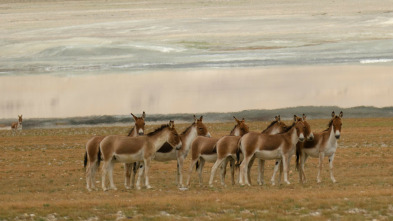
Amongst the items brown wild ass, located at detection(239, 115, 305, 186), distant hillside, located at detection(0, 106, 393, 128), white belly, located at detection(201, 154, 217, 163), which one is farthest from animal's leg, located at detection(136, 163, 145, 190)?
distant hillside, located at detection(0, 106, 393, 128)

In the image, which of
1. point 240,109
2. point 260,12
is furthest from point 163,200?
point 260,12

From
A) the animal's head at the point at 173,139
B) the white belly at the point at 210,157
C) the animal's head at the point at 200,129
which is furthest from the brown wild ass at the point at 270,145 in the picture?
the animal's head at the point at 200,129

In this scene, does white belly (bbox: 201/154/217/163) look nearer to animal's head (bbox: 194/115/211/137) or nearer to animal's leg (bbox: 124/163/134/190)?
animal's head (bbox: 194/115/211/137)

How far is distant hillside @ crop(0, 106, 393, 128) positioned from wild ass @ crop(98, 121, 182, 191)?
21.8m

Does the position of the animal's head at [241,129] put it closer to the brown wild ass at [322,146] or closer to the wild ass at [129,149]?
the brown wild ass at [322,146]

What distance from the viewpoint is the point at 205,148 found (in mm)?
20578

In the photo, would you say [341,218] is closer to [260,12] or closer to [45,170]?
[45,170]

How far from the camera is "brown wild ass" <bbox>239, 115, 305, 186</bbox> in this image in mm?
19781

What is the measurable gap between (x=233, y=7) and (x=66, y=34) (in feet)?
185

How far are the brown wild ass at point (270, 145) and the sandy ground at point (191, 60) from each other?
2468 centimetres

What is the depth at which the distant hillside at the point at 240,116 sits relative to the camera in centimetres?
4184

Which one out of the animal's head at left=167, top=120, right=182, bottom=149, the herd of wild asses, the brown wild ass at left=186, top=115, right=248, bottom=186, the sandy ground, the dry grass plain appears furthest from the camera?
the sandy ground

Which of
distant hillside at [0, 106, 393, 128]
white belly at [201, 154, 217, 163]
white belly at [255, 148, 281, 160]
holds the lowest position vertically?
white belly at [201, 154, 217, 163]

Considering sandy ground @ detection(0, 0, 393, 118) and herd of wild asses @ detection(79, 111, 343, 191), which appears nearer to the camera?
herd of wild asses @ detection(79, 111, 343, 191)
